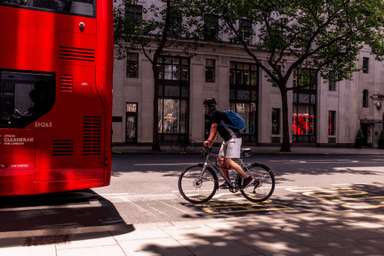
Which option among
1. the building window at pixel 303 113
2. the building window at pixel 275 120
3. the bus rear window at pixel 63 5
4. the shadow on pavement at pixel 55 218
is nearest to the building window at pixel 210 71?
the building window at pixel 275 120

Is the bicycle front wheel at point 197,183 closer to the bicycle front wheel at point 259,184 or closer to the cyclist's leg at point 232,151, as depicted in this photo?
the cyclist's leg at point 232,151

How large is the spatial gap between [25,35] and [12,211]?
2935mm

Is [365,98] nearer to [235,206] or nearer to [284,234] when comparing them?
[235,206]

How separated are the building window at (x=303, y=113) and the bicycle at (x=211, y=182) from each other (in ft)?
91.8

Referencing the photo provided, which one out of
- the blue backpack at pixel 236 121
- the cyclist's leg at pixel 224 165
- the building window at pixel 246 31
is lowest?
the cyclist's leg at pixel 224 165

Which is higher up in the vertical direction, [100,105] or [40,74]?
[40,74]

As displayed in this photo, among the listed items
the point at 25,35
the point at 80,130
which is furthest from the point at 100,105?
the point at 25,35

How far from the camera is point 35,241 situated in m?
4.38

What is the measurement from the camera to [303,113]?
113 ft

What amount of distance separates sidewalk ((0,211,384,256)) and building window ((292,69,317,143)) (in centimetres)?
2937

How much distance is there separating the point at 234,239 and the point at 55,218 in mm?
2927

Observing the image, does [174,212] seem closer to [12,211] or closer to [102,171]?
[102,171]

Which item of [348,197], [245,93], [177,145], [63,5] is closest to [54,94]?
[63,5]

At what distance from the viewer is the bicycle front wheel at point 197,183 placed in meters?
6.73
